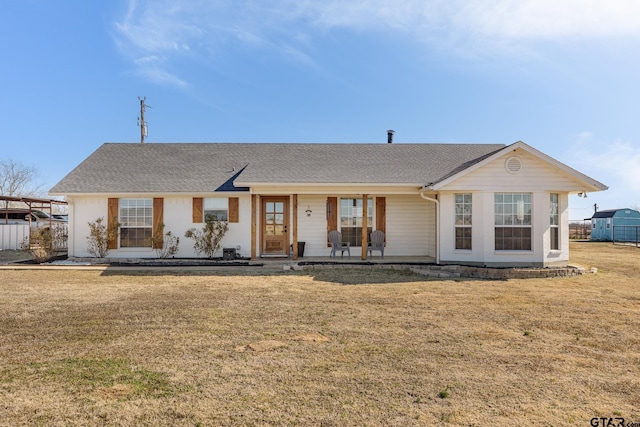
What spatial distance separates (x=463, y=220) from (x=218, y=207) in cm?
837

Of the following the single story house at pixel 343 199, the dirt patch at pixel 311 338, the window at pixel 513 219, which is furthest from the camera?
the window at pixel 513 219

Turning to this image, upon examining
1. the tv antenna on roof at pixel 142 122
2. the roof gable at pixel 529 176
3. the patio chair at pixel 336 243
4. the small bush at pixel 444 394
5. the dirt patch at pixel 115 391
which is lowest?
the small bush at pixel 444 394

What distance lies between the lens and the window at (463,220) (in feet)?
39.9

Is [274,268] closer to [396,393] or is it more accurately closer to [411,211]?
[411,211]

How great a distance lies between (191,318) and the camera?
623cm

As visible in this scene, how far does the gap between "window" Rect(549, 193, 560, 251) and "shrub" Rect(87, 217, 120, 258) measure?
14.5 m

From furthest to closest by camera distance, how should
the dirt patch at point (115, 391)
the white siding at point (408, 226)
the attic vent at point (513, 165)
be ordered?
the white siding at point (408, 226) < the attic vent at point (513, 165) < the dirt patch at point (115, 391)

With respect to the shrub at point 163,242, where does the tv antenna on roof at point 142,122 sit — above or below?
above

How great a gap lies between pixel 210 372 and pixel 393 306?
4.08 meters

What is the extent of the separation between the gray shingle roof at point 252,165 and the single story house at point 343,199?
0.16 feet

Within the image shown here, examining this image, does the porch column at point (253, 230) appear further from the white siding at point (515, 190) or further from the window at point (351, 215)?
the white siding at point (515, 190)

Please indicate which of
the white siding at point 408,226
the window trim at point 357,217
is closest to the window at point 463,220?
the white siding at point 408,226

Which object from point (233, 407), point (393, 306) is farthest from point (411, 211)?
point (233, 407)

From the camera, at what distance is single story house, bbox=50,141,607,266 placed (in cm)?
1180
